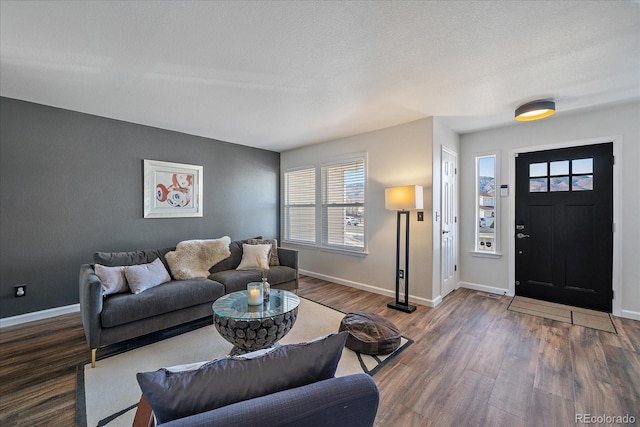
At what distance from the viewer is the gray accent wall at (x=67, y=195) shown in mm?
2898

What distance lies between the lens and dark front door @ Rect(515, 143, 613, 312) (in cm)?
319

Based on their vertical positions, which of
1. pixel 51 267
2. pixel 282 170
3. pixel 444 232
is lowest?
pixel 51 267

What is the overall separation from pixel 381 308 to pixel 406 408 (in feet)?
5.58

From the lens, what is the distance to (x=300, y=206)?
520 centimetres

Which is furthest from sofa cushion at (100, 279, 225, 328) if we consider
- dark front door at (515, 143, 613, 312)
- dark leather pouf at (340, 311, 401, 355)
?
dark front door at (515, 143, 613, 312)

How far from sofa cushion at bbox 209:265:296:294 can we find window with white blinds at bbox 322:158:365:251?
1.14 metres

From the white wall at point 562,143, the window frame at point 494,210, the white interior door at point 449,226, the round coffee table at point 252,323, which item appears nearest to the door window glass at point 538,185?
the white wall at point 562,143

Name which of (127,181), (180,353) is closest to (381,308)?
(180,353)

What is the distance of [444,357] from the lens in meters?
2.30

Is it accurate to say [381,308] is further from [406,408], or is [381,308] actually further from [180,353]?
[180,353]

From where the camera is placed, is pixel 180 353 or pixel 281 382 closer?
pixel 281 382

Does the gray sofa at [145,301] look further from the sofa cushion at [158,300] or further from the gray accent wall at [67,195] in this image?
the gray accent wall at [67,195]

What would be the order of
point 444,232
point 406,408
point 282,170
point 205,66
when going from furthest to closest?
point 282,170
point 444,232
point 205,66
point 406,408

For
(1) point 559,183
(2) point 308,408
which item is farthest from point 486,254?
(2) point 308,408
